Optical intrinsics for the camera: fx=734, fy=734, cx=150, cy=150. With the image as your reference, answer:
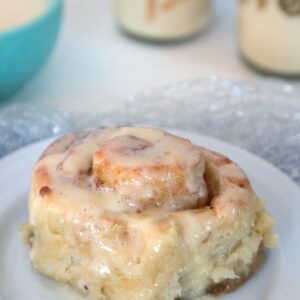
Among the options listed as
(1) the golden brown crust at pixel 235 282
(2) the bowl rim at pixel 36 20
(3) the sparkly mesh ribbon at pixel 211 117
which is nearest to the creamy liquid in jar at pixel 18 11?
(2) the bowl rim at pixel 36 20

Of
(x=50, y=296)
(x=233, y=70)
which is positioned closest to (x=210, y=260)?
(x=50, y=296)

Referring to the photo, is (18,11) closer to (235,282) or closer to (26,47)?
(26,47)

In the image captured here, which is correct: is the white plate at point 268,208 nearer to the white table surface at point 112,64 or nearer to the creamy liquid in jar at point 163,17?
the white table surface at point 112,64

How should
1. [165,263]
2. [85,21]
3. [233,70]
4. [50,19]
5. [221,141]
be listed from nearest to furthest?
[165,263] → [221,141] → [50,19] → [233,70] → [85,21]

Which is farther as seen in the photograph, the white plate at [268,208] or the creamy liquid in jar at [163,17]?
the creamy liquid in jar at [163,17]

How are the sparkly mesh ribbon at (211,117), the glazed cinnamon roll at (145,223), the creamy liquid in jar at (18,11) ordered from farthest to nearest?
the creamy liquid in jar at (18,11) < the sparkly mesh ribbon at (211,117) < the glazed cinnamon roll at (145,223)

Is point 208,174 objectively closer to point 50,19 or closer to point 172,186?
point 172,186
